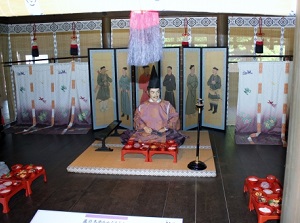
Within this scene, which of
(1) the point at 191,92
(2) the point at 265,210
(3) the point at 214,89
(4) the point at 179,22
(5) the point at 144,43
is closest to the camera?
(5) the point at 144,43

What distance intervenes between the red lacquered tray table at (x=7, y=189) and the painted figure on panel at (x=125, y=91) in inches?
157

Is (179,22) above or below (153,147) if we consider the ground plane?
above

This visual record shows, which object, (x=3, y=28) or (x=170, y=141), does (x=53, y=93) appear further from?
(x=170, y=141)

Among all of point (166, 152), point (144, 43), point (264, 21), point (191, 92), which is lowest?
point (166, 152)

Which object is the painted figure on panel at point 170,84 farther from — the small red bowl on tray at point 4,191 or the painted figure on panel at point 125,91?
the small red bowl on tray at point 4,191

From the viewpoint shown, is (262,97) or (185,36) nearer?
(262,97)

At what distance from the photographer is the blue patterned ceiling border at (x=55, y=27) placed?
28.8ft

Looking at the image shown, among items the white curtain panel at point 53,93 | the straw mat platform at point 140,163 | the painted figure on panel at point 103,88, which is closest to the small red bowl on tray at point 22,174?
the straw mat platform at point 140,163

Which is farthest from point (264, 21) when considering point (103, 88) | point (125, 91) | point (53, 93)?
point (53, 93)

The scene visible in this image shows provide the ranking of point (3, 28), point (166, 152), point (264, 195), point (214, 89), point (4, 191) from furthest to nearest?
1. point (3, 28)
2. point (214, 89)
3. point (166, 152)
4. point (4, 191)
5. point (264, 195)

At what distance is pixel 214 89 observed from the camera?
791 cm

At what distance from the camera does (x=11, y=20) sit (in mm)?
8945

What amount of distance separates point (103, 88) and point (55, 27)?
2.52 meters

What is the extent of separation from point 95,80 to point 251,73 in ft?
13.0
